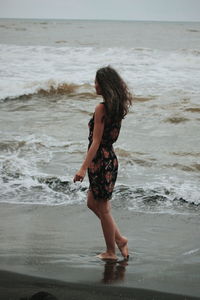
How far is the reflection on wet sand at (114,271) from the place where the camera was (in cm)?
313

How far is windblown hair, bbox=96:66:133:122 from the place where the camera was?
10.8 feet

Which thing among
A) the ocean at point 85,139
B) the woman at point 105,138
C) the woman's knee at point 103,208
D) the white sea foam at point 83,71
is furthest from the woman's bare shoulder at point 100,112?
the white sea foam at point 83,71

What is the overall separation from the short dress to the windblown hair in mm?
85

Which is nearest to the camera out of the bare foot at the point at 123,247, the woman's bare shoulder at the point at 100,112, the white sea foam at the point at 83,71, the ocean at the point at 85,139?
the woman's bare shoulder at the point at 100,112

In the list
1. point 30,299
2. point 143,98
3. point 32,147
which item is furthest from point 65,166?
point 143,98

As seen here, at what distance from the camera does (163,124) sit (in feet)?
33.9

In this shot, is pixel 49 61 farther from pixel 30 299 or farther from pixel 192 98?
pixel 30 299

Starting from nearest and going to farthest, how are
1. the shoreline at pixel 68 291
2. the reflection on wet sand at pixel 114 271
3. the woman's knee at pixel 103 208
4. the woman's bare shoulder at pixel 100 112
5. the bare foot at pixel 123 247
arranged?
the shoreline at pixel 68 291
the reflection on wet sand at pixel 114 271
the woman's bare shoulder at pixel 100 112
the woman's knee at pixel 103 208
the bare foot at pixel 123 247

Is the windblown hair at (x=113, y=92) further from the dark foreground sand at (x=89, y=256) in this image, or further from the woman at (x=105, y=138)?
the dark foreground sand at (x=89, y=256)

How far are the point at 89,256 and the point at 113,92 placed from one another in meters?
1.29

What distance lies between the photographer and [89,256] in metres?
3.69

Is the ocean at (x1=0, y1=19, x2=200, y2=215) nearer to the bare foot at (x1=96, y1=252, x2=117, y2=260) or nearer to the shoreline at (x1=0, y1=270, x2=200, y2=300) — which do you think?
the bare foot at (x1=96, y1=252, x2=117, y2=260)

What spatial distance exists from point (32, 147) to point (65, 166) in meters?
1.23

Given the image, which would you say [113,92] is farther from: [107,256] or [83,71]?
[83,71]
